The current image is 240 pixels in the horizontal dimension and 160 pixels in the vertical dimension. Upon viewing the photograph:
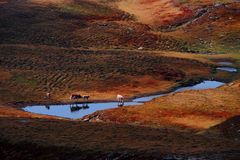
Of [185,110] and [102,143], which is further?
[185,110]

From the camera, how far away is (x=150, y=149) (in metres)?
34.3

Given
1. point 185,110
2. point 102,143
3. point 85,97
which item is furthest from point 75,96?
point 102,143

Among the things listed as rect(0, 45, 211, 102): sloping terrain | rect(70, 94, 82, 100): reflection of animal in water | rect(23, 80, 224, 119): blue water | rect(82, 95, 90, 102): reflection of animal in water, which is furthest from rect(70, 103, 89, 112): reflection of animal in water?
rect(0, 45, 211, 102): sloping terrain

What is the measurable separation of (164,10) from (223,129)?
67.4 metres

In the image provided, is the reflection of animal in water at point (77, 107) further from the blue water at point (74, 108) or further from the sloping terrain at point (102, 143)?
the sloping terrain at point (102, 143)

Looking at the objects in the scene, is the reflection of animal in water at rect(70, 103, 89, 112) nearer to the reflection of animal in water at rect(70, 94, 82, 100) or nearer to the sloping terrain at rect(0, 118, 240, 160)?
the reflection of animal in water at rect(70, 94, 82, 100)

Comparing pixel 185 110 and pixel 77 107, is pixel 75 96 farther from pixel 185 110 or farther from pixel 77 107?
pixel 185 110

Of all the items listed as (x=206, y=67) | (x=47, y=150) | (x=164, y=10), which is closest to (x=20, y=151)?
(x=47, y=150)

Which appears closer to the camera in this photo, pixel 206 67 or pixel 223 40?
pixel 206 67

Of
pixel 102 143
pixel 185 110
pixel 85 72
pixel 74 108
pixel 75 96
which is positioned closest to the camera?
pixel 102 143

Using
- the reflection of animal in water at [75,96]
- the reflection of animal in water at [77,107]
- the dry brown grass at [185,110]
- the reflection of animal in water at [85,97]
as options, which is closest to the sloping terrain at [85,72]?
the reflection of animal in water at [85,97]

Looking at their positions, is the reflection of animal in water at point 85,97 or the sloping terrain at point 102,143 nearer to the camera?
the sloping terrain at point 102,143

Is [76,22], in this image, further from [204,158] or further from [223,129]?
[204,158]

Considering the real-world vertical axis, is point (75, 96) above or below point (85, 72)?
below
